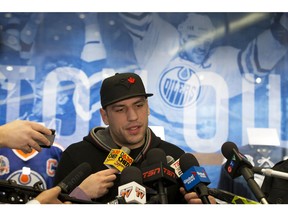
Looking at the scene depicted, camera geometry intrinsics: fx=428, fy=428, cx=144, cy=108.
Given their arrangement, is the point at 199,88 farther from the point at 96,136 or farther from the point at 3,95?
the point at 3,95

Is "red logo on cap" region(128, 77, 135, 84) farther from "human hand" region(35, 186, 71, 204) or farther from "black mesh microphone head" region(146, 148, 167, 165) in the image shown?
"human hand" region(35, 186, 71, 204)

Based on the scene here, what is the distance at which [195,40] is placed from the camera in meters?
2.94

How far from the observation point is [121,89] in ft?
6.20

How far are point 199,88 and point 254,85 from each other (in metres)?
0.38

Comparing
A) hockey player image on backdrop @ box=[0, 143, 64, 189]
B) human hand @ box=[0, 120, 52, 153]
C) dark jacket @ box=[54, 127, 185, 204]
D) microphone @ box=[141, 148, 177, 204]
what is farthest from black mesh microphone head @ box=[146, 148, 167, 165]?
hockey player image on backdrop @ box=[0, 143, 64, 189]

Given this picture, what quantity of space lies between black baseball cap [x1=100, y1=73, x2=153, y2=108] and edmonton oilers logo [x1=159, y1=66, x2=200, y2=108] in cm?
100

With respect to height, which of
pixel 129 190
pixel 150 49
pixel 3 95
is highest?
pixel 150 49

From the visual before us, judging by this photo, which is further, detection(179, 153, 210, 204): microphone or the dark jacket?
the dark jacket

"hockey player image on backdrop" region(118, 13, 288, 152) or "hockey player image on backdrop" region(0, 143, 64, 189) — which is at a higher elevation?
"hockey player image on backdrop" region(118, 13, 288, 152)

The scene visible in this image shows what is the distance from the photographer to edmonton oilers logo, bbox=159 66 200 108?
9.62 ft

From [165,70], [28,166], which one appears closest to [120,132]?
[28,166]

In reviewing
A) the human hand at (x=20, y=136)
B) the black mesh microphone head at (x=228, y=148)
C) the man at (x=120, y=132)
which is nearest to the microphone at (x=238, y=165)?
the black mesh microphone head at (x=228, y=148)

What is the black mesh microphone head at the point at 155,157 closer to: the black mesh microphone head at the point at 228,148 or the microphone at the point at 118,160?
the black mesh microphone head at the point at 228,148
